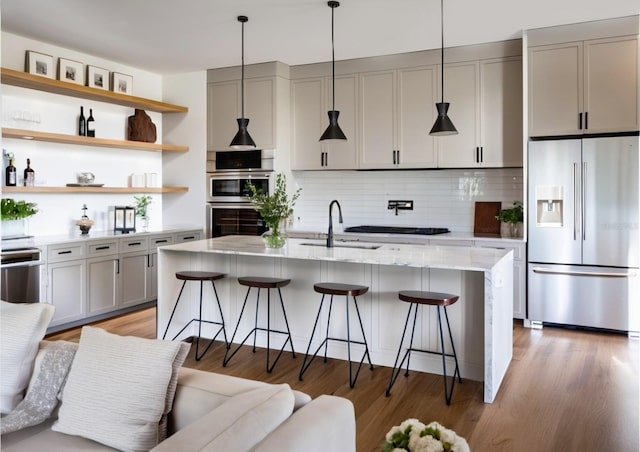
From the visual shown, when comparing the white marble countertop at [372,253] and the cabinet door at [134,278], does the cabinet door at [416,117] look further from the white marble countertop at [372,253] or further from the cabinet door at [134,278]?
the cabinet door at [134,278]

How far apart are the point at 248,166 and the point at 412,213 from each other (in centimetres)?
205

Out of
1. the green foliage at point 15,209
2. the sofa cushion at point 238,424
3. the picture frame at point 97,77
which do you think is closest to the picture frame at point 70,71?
the picture frame at point 97,77

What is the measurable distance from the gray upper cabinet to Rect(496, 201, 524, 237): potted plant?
78 cm

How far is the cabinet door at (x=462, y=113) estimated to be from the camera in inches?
210

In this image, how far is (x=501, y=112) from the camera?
5227 mm

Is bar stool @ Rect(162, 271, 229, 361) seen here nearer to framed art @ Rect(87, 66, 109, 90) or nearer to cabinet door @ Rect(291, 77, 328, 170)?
cabinet door @ Rect(291, 77, 328, 170)

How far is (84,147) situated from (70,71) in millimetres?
812

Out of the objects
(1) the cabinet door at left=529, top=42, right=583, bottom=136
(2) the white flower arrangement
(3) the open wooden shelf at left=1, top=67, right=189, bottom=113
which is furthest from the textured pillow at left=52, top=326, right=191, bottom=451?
(1) the cabinet door at left=529, top=42, right=583, bottom=136

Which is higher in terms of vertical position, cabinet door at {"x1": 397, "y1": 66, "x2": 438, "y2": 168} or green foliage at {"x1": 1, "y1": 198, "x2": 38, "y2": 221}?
cabinet door at {"x1": 397, "y1": 66, "x2": 438, "y2": 168}

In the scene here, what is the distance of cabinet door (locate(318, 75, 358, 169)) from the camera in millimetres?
5938

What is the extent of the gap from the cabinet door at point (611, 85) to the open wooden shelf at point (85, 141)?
4573 millimetres

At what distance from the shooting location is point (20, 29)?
4.80m

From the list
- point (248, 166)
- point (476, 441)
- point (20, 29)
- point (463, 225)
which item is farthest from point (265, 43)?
point (476, 441)

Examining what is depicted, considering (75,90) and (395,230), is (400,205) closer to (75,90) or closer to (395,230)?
(395,230)
